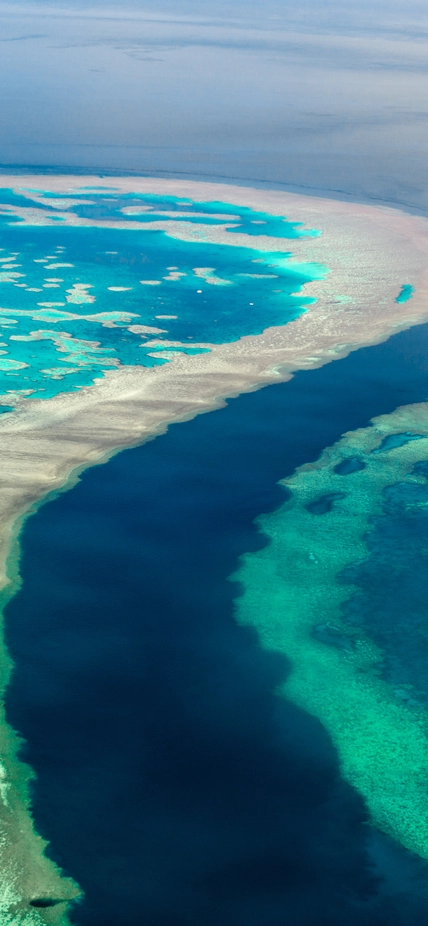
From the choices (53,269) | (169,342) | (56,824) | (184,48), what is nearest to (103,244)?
(53,269)

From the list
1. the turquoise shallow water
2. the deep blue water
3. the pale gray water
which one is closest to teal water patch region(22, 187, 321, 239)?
the turquoise shallow water

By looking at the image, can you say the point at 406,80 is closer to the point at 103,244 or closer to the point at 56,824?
the point at 103,244

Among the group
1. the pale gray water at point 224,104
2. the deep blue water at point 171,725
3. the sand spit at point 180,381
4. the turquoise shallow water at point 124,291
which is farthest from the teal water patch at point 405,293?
the pale gray water at point 224,104

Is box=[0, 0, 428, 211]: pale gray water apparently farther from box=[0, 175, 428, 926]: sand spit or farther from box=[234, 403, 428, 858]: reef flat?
box=[234, 403, 428, 858]: reef flat

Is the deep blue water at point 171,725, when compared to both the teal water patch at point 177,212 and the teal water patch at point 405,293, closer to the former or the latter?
the teal water patch at point 405,293

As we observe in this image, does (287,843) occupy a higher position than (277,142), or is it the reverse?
(277,142)

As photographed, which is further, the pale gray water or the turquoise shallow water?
the pale gray water
